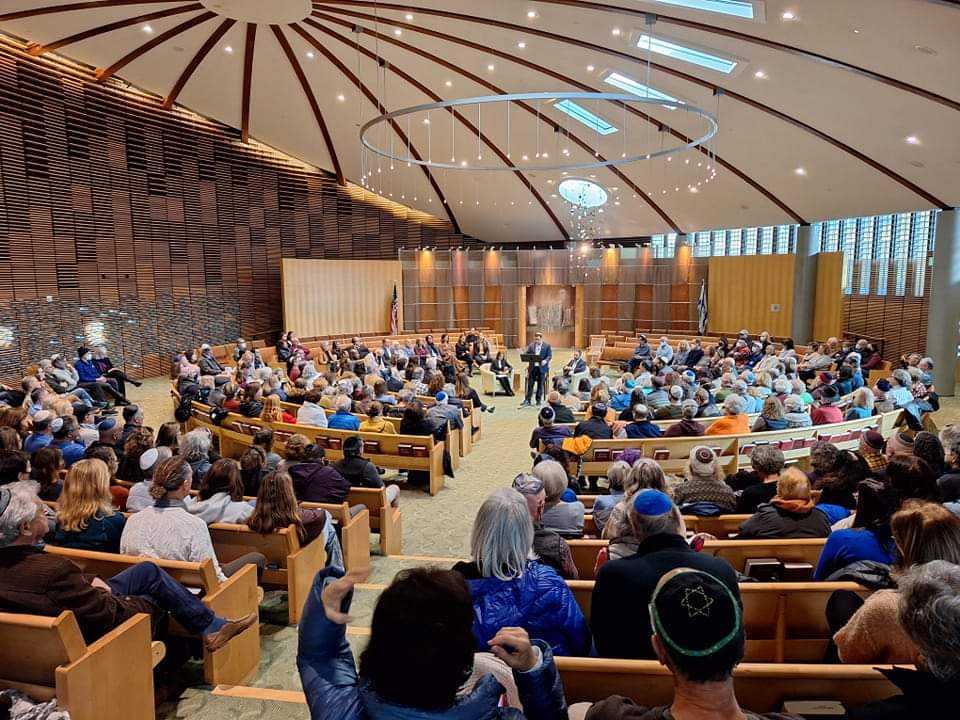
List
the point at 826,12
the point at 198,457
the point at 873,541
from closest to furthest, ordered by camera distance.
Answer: the point at 873,541
the point at 198,457
the point at 826,12

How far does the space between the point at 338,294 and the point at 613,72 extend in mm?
11346

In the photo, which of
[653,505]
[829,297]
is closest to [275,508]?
[653,505]

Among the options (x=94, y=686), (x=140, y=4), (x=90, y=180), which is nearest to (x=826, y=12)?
(x=94, y=686)

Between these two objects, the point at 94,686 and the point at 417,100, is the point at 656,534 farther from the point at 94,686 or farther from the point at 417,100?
the point at 417,100

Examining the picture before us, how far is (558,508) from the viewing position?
3.76m

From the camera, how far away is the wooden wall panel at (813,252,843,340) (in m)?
17.2

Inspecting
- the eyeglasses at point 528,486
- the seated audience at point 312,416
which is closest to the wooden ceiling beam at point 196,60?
the seated audience at point 312,416

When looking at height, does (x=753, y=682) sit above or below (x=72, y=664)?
above

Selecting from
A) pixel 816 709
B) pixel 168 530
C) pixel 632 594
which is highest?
pixel 632 594

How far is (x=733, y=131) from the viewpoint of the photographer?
42.1ft

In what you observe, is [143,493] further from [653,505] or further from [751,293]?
[751,293]

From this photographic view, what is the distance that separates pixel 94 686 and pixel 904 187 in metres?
14.8

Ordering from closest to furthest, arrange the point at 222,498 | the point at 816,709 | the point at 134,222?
the point at 816,709, the point at 222,498, the point at 134,222

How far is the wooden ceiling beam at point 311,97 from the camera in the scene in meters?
12.5
